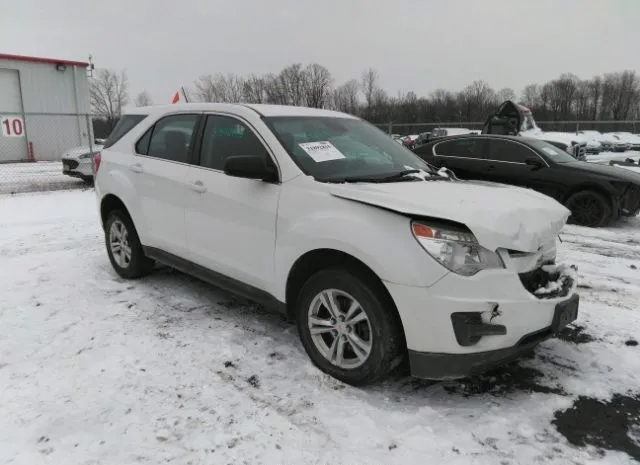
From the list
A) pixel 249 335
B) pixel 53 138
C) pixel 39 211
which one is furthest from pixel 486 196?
pixel 53 138

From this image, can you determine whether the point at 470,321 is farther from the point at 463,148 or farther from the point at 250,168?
the point at 463,148

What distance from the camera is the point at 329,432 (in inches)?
110

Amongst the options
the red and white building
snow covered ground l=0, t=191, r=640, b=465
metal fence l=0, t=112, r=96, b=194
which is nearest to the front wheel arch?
snow covered ground l=0, t=191, r=640, b=465

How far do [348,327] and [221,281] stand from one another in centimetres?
137

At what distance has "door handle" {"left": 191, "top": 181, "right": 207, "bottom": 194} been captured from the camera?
4.09 meters

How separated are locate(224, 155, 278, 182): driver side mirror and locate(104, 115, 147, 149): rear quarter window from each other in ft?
7.02

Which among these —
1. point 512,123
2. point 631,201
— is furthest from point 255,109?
point 512,123

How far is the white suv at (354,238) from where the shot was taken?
2.79 m

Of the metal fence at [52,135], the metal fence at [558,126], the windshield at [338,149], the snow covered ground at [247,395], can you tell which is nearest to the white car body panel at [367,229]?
the windshield at [338,149]

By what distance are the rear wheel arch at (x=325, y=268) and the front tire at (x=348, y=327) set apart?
1 cm

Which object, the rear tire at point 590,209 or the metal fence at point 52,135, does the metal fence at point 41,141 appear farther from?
the rear tire at point 590,209

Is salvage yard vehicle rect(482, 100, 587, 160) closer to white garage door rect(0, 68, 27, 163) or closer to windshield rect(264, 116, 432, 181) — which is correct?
windshield rect(264, 116, 432, 181)

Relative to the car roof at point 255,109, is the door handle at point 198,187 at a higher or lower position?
lower

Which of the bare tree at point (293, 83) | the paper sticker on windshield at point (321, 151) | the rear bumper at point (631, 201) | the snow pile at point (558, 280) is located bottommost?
the rear bumper at point (631, 201)
